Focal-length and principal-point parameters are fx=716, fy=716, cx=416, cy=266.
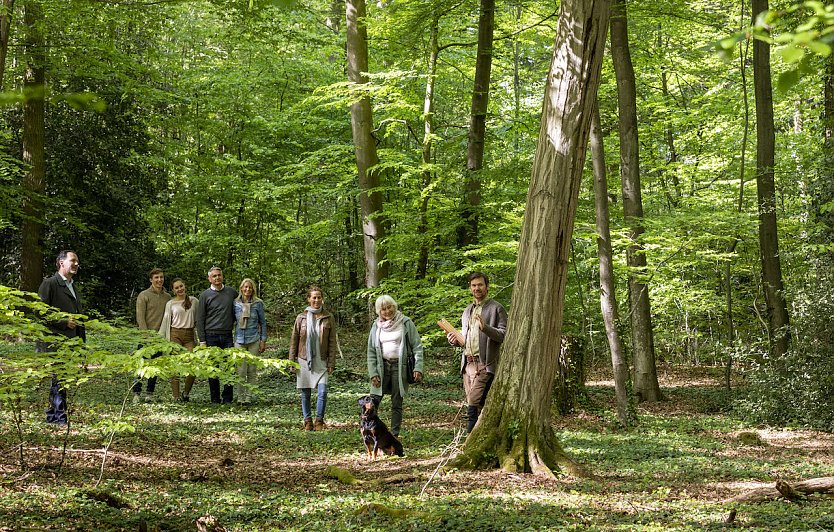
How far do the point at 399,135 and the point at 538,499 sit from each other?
17872mm

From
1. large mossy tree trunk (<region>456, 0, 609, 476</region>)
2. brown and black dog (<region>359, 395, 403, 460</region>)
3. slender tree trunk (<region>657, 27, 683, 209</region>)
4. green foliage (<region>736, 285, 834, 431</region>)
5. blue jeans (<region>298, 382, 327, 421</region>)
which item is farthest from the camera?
slender tree trunk (<region>657, 27, 683, 209</region>)

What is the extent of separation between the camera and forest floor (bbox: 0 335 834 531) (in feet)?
17.6

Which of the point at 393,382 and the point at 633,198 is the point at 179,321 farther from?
the point at 633,198

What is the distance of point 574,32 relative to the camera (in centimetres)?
698

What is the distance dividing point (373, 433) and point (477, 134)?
30.8 feet

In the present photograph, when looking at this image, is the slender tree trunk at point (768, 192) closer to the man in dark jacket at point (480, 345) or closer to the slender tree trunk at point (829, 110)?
the slender tree trunk at point (829, 110)

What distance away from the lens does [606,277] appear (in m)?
10.9

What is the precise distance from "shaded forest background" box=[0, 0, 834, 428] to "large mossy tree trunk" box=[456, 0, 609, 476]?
17.0 feet

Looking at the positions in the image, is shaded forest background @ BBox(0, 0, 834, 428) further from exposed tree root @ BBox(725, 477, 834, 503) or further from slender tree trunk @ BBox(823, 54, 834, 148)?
exposed tree root @ BBox(725, 477, 834, 503)

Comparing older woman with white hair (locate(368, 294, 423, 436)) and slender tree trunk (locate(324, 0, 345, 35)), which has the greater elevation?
slender tree trunk (locate(324, 0, 345, 35))

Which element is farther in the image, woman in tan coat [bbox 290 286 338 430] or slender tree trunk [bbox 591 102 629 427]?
slender tree trunk [bbox 591 102 629 427]

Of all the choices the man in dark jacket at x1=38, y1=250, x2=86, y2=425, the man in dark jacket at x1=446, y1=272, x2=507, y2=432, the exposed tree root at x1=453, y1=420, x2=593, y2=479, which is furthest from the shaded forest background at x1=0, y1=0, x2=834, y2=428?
the exposed tree root at x1=453, y1=420, x2=593, y2=479

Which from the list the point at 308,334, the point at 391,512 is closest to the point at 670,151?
the point at 308,334

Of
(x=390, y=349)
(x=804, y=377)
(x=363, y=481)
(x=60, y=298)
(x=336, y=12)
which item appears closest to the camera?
(x=363, y=481)
